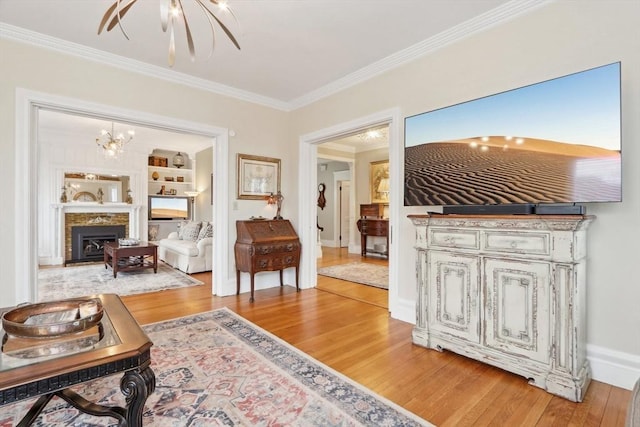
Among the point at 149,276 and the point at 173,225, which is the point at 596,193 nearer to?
the point at 149,276

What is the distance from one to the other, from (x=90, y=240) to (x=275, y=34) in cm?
667

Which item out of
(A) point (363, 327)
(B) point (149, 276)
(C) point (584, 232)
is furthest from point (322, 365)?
(B) point (149, 276)

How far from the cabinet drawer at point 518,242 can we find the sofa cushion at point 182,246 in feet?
15.6

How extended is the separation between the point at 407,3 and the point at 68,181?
25.7ft

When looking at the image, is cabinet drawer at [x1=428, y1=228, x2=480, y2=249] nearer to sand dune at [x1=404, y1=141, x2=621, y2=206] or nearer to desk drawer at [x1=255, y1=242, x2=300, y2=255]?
sand dune at [x1=404, y1=141, x2=621, y2=206]

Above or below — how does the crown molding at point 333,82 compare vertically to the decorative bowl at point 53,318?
above

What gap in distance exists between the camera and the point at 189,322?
3021mm

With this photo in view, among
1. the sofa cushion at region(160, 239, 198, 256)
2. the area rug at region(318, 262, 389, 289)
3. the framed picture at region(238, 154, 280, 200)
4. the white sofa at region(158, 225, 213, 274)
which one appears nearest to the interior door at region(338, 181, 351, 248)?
the area rug at region(318, 262, 389, 289)

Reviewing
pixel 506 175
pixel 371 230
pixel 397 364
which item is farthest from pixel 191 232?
pixel 506 175

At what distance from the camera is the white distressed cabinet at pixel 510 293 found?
71.4 inches

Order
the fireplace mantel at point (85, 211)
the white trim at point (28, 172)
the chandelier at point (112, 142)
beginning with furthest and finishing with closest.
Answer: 1. the fireplace mantel at point (85, 211)
2. the chandelier at point (112, 142)
3. the white trim at point (28, 172)

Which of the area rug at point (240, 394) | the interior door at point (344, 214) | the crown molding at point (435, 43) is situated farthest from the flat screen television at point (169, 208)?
the area rug at point (240, 394)

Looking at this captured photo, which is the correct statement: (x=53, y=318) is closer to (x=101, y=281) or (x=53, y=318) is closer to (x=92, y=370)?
(x=92, y=370)

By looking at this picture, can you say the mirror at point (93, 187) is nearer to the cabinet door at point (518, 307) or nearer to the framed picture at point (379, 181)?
the framed picture at point (379, 181)
